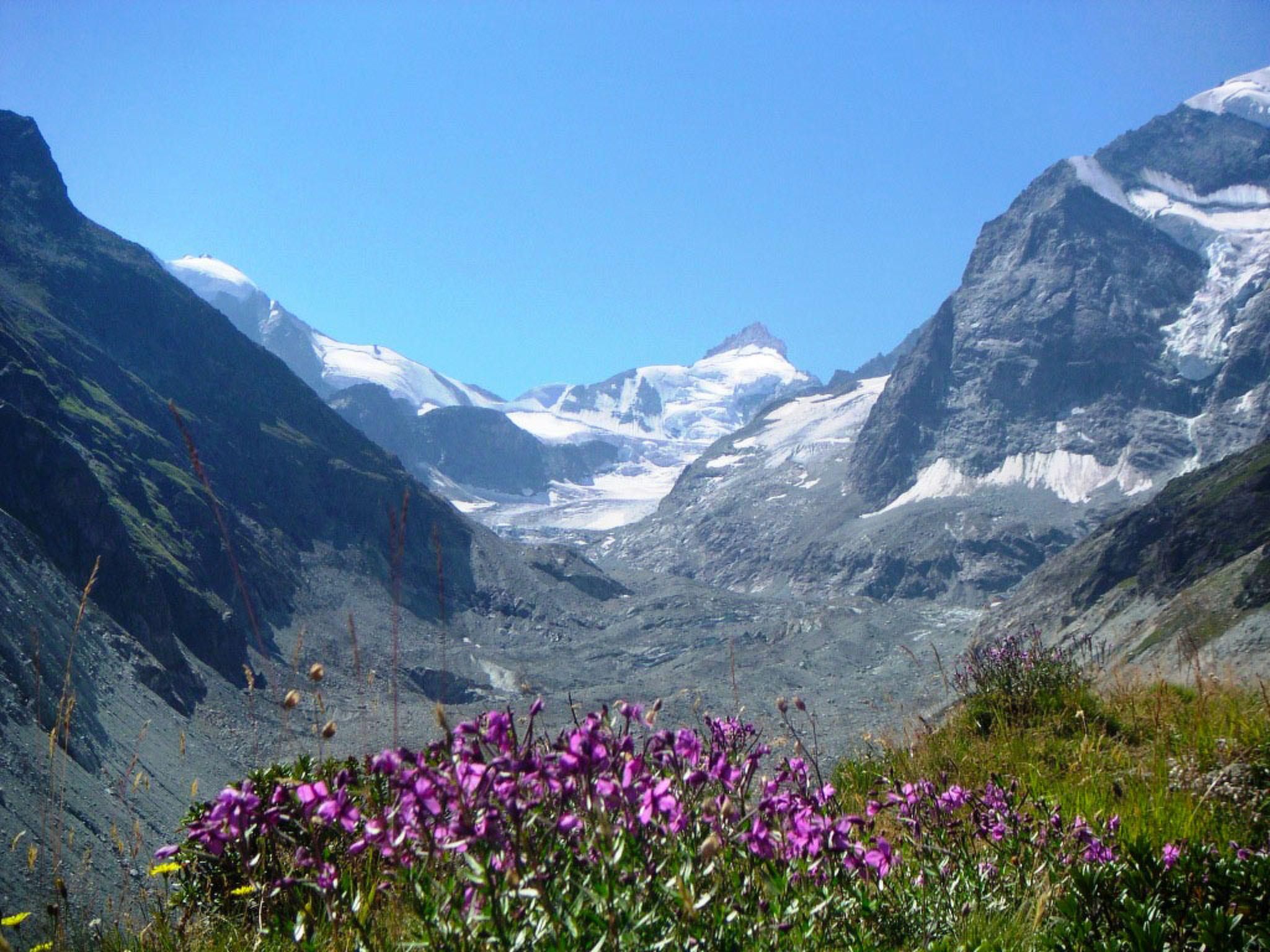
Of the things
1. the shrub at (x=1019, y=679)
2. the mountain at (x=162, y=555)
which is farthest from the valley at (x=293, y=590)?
the shrub at (x=1019, y=679)

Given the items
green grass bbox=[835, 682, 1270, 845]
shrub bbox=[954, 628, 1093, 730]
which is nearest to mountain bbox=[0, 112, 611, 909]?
green grass bbox=[835, 682, 1270, 845]

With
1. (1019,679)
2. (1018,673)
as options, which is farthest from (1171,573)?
(1019,679)

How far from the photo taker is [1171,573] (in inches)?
3209

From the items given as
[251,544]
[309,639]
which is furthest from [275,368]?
[309,639]

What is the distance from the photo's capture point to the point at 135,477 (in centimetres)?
9862

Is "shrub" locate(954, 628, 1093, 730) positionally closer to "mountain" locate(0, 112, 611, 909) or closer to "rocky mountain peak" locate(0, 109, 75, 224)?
"mountain" locate(0, 112, 611, 909)

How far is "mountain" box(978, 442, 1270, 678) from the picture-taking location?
5056 cm

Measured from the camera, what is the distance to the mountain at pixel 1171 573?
5056 centimetres

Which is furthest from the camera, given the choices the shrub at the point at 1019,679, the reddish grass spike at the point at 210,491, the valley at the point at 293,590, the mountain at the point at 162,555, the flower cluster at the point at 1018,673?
the valley at the point at 293,590

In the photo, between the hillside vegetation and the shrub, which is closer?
the hillside vegetation

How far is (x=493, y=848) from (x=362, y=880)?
127 centimetres

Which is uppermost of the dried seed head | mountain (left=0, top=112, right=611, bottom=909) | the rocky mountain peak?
the rocky mountain peak

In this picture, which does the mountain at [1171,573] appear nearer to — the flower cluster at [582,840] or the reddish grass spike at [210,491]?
the flower cluster at [582,840]

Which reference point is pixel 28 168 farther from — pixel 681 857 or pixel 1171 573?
pixel 681 857
